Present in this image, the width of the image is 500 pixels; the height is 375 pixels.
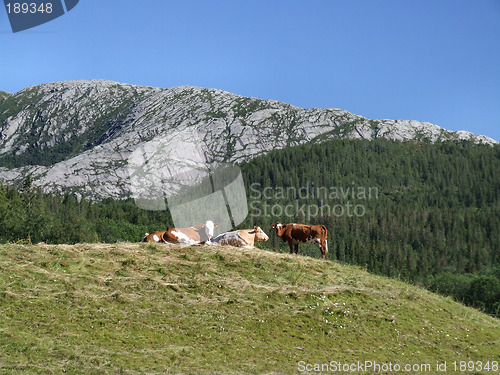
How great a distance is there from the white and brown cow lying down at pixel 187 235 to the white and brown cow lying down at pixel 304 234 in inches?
190

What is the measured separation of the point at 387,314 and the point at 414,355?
272 cm

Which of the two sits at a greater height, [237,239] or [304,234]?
[304,234]

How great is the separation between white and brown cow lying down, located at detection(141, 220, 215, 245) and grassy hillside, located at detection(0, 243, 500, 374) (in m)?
1.86

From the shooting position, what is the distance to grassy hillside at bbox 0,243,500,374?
1316 centimetres

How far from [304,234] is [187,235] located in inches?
292

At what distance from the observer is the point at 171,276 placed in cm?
1891

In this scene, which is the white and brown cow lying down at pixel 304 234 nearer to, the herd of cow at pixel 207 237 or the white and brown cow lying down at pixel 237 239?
the herd of cow at pixel 207 237

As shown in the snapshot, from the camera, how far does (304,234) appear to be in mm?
26922

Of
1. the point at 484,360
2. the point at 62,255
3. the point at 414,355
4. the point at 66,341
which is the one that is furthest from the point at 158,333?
the point at 484,360

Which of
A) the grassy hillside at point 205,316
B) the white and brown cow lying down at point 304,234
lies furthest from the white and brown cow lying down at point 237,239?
the white and brown cow lying down at point 304,234

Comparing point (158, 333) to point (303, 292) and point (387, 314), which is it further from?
point (387, 314)

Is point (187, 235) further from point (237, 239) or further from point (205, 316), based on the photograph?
point (205, 316)

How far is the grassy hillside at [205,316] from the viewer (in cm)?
1316

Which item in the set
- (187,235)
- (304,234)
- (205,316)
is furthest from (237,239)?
(205,316)
